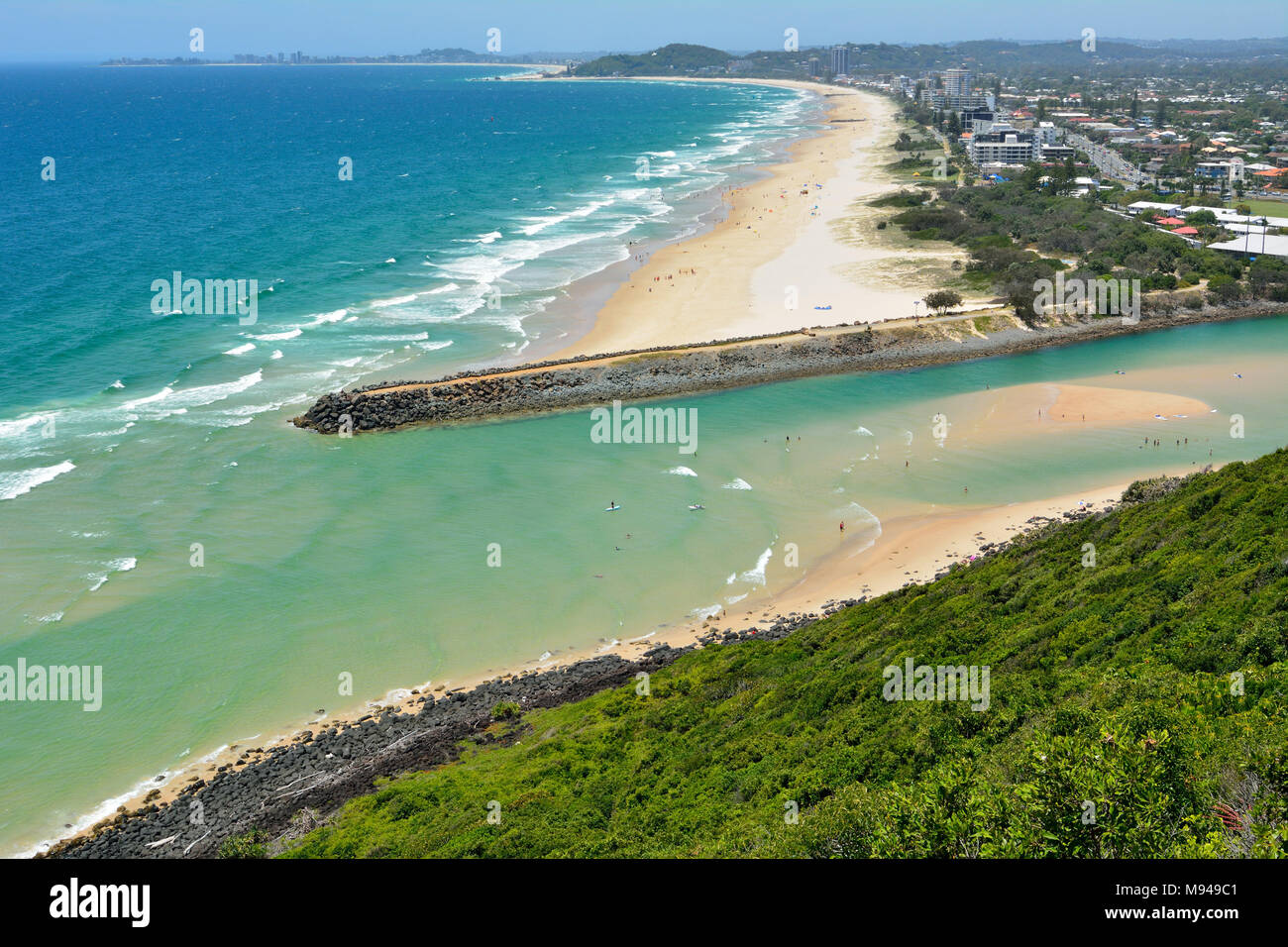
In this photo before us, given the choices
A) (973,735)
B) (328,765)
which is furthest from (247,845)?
(973,735)

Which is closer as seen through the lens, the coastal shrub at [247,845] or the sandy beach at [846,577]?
the coastal shrub at [247,845]

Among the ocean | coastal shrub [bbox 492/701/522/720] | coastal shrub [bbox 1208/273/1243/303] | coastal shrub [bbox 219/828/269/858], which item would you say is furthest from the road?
coastal shrub [bbox 219/828/269/858]

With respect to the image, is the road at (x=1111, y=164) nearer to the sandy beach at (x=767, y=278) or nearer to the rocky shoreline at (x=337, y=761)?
the sandy beach at (x=767, y=278)

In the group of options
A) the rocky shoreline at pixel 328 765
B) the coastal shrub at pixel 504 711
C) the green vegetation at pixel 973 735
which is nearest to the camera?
the green vegetation at pixel 973 735

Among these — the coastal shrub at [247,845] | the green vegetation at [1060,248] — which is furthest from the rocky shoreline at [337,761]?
the green vegetation at [1060,248]
